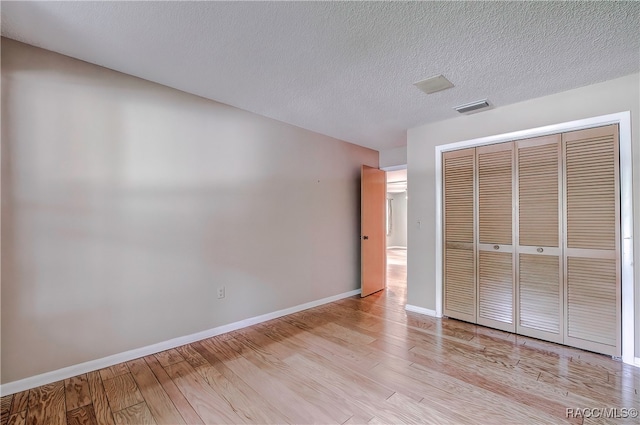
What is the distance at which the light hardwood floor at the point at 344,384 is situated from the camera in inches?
67.8

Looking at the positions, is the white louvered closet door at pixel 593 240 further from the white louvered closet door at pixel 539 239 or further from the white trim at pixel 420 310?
the white trim at pixel 420 310

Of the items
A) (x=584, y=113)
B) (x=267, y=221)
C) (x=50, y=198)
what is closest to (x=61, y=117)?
(x=50, y=198)

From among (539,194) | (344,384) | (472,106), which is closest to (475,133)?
(472,106)

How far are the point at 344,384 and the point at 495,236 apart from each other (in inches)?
89.7

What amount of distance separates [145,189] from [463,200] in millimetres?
3356

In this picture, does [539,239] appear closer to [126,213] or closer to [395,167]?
[395,167]

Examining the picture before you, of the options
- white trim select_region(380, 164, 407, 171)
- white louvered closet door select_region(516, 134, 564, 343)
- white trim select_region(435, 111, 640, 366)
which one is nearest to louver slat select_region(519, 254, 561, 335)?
white louvered closet door select_region(516, 134, 564, 343)

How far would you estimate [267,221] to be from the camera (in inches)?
131

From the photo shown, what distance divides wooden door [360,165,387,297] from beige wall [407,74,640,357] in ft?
2.65

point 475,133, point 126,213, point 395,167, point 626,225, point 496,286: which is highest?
point 475,133

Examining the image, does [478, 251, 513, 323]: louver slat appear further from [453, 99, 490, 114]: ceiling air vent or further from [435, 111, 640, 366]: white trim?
[453, 99, 490, 114]: ceiling air vent

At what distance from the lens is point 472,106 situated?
2.94 m

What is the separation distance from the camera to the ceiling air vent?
2853mm

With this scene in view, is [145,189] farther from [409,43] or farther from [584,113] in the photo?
[584,113]
